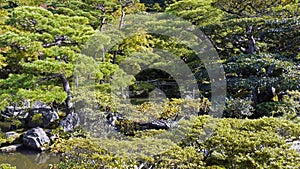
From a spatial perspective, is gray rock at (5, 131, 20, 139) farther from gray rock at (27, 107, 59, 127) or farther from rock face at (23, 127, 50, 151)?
gray rock at (27, 107, 59, 127)

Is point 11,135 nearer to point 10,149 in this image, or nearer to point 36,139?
point 10,149

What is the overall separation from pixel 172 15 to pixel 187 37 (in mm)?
2199

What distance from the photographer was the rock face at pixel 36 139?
21.8 feet

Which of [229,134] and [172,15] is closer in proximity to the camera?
[229,134]

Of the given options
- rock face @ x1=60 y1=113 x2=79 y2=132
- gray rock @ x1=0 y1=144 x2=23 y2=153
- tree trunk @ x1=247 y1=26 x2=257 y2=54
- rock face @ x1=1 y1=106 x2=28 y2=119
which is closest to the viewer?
gray rock @ x1=0 y1=144 x2=23 y2=153

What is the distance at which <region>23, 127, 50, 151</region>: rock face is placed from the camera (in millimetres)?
6637

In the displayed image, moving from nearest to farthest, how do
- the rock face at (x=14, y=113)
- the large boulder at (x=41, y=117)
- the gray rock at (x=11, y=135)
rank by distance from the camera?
the gray rock at (x=11, y=135)
the large boulder at (x=41, y=117)
the rock face at (x=14, y=113)

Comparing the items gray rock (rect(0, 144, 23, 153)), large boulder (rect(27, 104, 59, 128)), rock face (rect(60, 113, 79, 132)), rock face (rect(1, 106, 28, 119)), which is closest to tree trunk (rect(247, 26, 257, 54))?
rock face (rect(60, 113, 79, 132))

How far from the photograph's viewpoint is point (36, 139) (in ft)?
21.9

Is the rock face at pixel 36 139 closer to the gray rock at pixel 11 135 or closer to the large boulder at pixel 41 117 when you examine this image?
the gray rock at pixel 11 135

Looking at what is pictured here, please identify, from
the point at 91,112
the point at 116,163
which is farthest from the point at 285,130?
the point at 91,112

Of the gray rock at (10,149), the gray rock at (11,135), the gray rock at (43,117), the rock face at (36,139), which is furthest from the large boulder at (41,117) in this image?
the gray rock at (10,149)

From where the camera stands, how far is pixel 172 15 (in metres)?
10.1

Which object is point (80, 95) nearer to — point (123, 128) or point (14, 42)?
point (123, 128)
